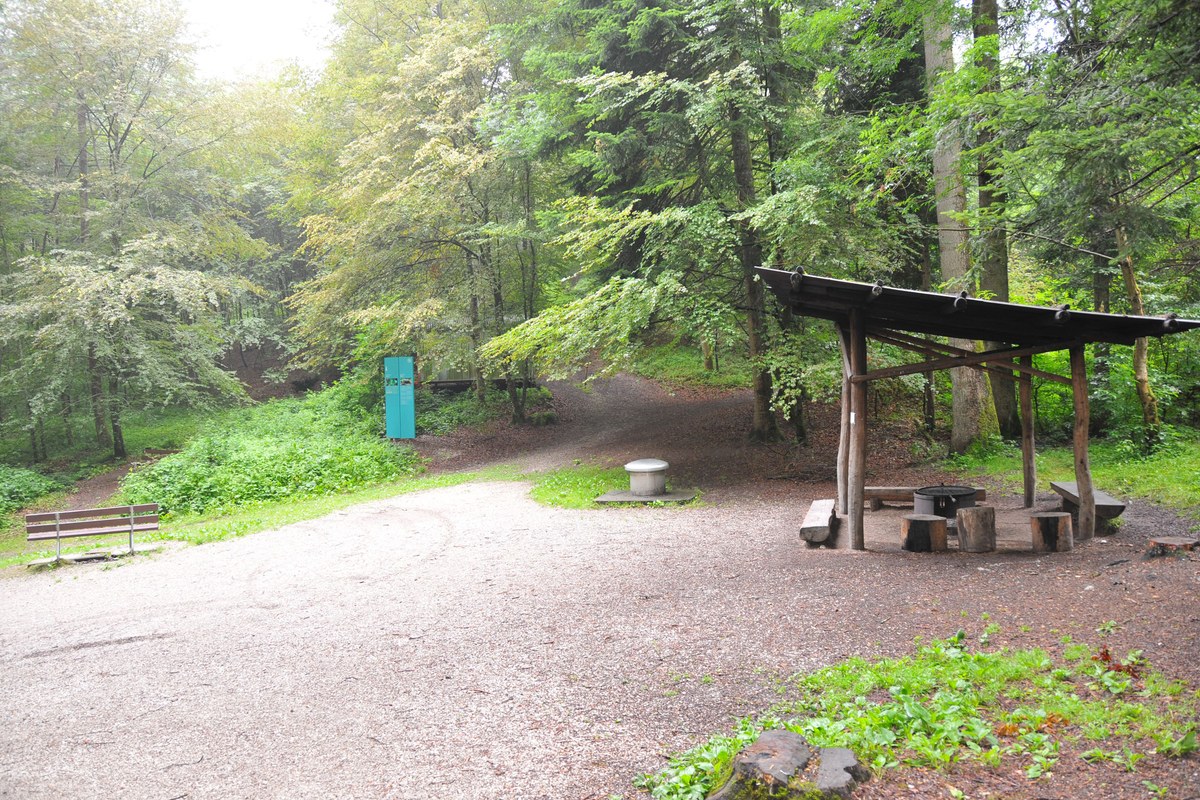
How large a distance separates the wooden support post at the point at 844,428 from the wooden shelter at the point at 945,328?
0.07 feet

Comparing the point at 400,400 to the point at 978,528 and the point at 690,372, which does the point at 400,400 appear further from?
the point at 978,528

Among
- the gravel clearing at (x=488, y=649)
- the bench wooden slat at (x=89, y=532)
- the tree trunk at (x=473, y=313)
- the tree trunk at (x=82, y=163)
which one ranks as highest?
the tree trunk at (x=82, y=163)

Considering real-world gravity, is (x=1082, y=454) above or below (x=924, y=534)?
above

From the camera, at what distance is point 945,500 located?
333 inches

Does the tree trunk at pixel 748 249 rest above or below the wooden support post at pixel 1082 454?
above

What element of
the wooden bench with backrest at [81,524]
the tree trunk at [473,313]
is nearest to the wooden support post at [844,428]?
the wooden bench with backrest at [81,524]

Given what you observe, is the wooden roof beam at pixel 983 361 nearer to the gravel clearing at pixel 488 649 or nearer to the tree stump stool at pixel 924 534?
the tree stump stool at pixel 924 534

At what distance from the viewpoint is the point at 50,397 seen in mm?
17484

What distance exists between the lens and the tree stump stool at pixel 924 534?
7.42m

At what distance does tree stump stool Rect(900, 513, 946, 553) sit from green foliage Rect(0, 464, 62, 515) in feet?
57.9

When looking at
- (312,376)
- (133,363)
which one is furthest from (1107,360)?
(312,376)

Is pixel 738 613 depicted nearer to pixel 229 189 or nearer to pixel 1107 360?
pixel 1107 360

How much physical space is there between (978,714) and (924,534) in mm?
3886

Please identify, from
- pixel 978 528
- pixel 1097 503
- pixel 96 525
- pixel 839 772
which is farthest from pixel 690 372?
pixel 839 772
